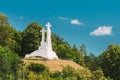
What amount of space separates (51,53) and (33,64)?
10.1 metres

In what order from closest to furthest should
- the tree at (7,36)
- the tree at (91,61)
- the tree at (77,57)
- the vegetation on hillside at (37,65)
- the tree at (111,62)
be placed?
the vegetation on hillside at (37,65) < the tree at (111,62) < the tree at (7,36) < the tree at (91,61) < the tree at (77,57)

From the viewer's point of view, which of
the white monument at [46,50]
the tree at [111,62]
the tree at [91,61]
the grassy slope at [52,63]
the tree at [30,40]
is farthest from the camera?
the tree at [30,40]

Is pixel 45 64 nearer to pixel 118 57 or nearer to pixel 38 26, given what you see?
pixel 118 57

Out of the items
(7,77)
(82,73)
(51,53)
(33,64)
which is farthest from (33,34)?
(7,77)

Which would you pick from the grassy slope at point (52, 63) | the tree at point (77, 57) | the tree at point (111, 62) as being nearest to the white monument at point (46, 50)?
the grassy slope at point (52, 63)

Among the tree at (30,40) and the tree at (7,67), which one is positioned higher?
the tree at (30,40)

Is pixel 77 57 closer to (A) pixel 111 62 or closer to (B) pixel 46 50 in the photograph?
(A) pixel 111 62

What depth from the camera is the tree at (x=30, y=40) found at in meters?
90.6

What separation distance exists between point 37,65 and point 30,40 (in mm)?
19911

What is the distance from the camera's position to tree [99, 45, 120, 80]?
80.9 m

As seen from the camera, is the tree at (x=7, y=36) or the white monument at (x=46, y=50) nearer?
the white monument at (x=46, y=50)

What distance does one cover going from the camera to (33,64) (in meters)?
72.4

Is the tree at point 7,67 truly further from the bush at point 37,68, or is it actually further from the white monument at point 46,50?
the white monument at point 46,50

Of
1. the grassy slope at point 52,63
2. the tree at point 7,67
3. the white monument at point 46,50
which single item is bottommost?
the tree at point 7,67
